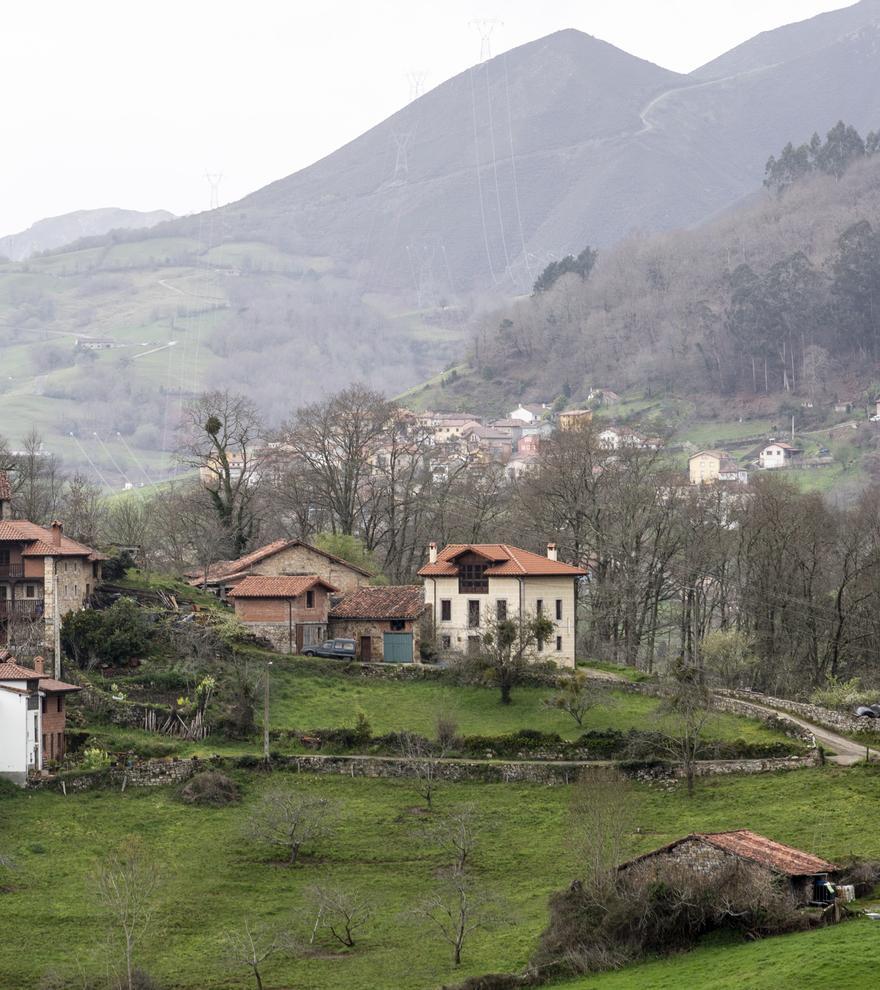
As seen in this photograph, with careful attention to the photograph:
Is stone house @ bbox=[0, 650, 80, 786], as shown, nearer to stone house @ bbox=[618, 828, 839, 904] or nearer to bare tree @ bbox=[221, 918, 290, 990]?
bare tree @ bbox=[221, 918, 290, 990]

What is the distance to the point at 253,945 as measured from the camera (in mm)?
38219

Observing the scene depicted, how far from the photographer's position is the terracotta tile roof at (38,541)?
207 feet

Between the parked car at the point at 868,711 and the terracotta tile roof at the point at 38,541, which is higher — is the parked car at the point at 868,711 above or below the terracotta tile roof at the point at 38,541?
below

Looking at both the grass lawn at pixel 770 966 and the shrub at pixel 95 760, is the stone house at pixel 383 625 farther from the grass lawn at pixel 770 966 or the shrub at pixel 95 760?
the grass lawn at pixel 770 966

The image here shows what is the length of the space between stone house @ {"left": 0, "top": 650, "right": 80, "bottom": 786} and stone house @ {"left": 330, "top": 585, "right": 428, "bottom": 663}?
49.4 feet

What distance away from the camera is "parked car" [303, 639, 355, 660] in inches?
2581

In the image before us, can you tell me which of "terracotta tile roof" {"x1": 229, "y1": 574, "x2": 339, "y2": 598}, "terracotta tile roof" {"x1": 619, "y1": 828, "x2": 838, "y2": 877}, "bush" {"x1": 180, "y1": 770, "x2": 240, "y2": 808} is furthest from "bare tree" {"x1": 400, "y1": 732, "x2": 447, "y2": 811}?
"terracotta tile roof" {"x1": 229, "y1": 574, "x2": 339, "y2": 598}

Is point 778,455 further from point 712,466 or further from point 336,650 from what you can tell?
point 336,650

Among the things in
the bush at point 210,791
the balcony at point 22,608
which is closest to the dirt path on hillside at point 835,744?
the bush at point 210,791

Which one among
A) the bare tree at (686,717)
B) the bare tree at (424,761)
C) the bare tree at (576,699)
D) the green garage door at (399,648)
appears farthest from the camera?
the green garage door at (399,648)

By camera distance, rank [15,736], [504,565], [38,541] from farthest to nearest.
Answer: [504,565] < [38,541] < [15,736]

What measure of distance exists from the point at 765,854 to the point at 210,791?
18771 millimetres

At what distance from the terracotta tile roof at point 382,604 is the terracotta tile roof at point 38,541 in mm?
9958

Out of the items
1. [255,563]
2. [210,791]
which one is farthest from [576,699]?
[255,563]
